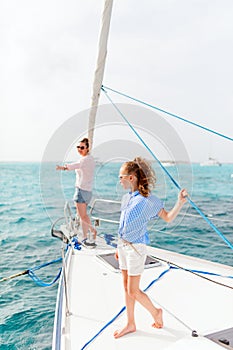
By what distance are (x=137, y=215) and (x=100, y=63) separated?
109 inches

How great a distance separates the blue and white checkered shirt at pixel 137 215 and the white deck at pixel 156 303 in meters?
0.75

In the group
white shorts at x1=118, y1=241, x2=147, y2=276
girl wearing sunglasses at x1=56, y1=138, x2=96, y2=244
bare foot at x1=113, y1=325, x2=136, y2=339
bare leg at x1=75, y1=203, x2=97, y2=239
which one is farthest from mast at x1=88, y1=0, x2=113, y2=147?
bare foot at x1=113, y1=325, x2=136, y2=339

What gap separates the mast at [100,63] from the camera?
4387mm

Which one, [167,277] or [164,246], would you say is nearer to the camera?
[167,277]

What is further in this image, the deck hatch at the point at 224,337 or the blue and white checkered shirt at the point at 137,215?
the blue and white checkered shirt at the point at 137,215

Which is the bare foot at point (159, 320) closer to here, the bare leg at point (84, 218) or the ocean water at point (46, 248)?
the ocean water at point (46, 248)

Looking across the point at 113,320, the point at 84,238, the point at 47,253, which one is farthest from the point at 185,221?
the point at 113,320

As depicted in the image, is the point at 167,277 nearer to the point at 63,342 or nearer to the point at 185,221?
the point at 63,342

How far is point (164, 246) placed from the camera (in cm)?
921

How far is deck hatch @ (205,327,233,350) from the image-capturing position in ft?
7.64

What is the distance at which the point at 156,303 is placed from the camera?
3.22 meters

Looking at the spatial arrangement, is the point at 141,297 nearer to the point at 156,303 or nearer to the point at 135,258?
the point at 135,258

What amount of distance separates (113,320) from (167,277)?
1116 mm

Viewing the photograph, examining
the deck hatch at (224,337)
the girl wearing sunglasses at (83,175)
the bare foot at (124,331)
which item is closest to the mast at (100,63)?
the girl wearing sunglasses at (83,175)
